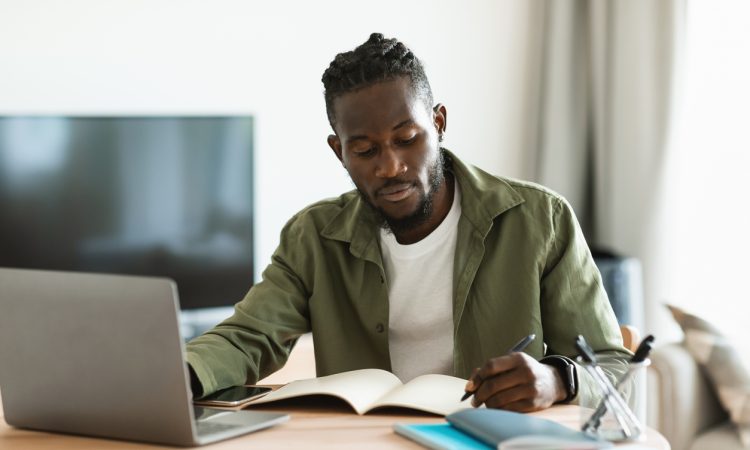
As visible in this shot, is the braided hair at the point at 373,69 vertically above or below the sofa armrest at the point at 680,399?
above

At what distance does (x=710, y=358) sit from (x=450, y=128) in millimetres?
2103

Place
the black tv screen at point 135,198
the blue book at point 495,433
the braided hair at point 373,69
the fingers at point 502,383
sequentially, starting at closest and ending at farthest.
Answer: the blue book at point 495,433, the fingers at point 502,383, the braided hair at point 373,69, the black tv screen at point 135,198

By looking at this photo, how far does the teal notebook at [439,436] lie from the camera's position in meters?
1.16

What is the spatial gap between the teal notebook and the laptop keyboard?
202 millimetres

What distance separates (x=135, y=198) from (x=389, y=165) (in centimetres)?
166

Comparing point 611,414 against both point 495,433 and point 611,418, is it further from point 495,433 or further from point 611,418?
point 495,433

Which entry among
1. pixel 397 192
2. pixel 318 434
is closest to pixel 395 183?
pixel 397 192

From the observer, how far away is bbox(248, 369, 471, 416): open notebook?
136 cm

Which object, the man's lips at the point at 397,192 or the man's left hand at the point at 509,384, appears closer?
the man's left hand at the point at 509,384

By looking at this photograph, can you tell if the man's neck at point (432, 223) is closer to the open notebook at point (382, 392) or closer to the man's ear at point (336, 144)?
the man's ear at point (336, 144)

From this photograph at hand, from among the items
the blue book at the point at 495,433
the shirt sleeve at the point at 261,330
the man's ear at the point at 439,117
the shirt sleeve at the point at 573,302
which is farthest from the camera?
the man's ear at the point at 439,117

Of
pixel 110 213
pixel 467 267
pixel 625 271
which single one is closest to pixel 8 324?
pixel 467 267

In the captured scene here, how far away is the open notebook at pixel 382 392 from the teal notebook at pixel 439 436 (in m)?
0.08

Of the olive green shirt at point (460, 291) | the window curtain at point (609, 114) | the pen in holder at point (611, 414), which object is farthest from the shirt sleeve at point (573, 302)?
the window curtain at point (609, 114)
